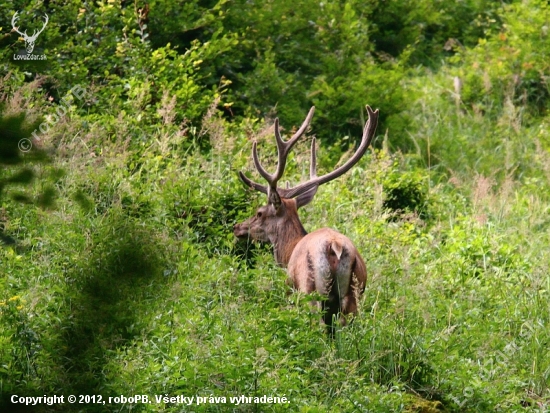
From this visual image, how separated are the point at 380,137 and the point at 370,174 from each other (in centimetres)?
192

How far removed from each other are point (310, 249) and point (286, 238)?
1.17 metres

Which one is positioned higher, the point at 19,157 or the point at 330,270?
the point at 19,157

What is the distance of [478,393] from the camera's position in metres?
6.43

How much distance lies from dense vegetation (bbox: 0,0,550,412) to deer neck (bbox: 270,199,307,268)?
0.29 meters

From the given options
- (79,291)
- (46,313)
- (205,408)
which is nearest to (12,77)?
(46,313)

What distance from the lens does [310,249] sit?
289 inches

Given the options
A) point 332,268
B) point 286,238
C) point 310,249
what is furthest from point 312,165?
point 332,268

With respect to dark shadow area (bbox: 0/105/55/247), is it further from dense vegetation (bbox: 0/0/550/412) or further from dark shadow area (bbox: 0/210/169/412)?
dark shadow area (bbox: 0/210/169/412)

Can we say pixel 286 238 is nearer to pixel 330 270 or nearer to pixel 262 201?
pixel 262 201

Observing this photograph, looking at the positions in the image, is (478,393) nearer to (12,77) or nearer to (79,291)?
(79,291)

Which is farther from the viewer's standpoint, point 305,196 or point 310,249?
point 305,196

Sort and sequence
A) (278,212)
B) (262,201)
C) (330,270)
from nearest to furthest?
1. (330,270)
2. (278,212)
3. (262,201)

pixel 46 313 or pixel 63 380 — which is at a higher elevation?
pixel 63 380

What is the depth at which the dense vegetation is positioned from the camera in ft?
17.7
